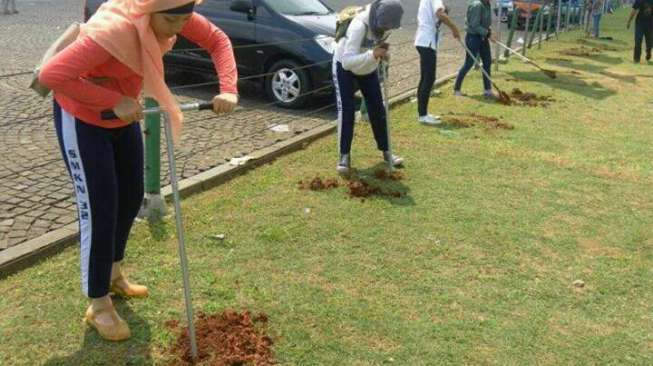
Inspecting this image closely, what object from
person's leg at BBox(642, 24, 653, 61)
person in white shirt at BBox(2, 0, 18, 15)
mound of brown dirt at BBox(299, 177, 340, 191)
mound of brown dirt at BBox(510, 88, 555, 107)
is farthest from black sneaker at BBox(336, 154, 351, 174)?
person in white shirt at BBox(2, 0, 18, 15)

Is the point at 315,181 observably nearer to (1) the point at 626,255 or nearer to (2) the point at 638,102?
(1) the point at 626,255

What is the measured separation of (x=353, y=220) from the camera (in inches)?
188

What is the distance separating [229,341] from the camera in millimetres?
3152

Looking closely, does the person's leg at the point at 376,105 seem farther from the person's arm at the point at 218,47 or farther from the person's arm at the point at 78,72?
the person's arm at the point at 78,72

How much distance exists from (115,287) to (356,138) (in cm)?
401

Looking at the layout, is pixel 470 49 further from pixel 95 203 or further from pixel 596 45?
pixel 596 45

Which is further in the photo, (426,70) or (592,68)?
(592,68)

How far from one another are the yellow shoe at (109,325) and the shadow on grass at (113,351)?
4 centimetres

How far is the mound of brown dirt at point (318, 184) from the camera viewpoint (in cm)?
541

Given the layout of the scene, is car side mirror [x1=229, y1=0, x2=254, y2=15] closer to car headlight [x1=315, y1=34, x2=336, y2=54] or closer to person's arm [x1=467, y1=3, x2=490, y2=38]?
car headlight [x1=315, y1=34, x2=336, y2=54]

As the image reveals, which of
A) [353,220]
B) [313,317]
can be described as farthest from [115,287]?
[353,220]

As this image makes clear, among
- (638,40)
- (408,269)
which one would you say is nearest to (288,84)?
(408,269)

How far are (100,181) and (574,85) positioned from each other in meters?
10.2

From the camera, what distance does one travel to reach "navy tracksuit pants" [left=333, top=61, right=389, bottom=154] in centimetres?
560
